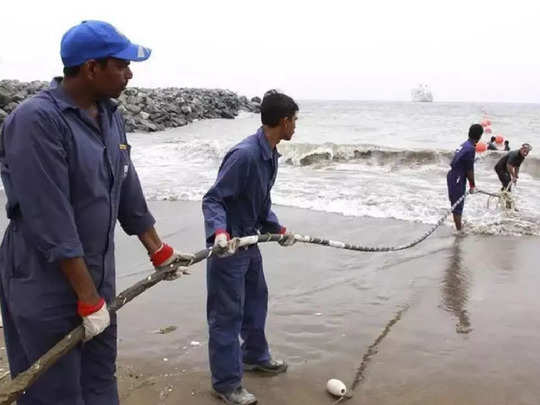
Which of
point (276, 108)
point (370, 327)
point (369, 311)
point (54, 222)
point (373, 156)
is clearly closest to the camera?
point (54, 222)

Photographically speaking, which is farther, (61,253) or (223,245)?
(223,245)

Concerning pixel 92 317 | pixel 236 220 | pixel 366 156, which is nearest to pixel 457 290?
Answer: pixel 236 220

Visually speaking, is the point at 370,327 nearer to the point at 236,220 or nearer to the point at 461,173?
the point at 236,220

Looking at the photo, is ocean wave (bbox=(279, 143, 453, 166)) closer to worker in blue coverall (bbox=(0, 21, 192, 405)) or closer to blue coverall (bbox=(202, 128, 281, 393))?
blue coverall (bbox=(202, 128, 281, 393))

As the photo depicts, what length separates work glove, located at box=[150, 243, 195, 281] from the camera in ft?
8.36

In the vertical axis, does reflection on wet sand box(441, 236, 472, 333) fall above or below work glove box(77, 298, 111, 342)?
below

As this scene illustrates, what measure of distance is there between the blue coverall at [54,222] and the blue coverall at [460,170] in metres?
6.81

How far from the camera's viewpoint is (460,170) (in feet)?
27.1

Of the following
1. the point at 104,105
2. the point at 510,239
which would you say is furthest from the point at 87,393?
the point at 510,239

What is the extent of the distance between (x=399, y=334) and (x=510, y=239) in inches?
162

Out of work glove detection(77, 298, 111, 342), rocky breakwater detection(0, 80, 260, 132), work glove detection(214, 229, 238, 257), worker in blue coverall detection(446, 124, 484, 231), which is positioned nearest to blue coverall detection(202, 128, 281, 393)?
work glove detection(214, 229, 238, 257)

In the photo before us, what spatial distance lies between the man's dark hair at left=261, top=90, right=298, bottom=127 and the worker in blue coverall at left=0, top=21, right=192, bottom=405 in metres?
1.13

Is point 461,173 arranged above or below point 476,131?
below

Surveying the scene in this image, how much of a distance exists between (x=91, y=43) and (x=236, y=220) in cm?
149
